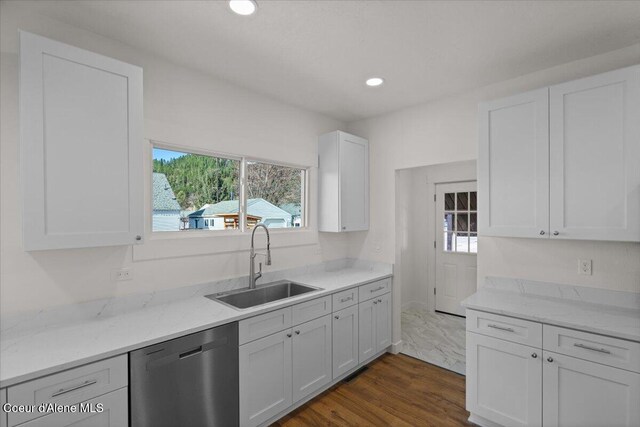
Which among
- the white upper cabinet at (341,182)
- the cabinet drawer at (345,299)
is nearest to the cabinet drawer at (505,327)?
the cabinet drawer at (345,299)

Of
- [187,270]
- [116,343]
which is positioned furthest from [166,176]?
[116,343]

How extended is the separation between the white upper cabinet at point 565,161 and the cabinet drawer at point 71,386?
A: 98.7 inches

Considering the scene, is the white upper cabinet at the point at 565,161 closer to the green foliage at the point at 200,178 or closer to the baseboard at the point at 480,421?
the baseboard at the point at 480,421

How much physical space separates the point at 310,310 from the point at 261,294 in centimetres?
51

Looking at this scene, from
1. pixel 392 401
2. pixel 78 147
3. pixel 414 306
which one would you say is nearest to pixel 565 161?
pixel 392 401

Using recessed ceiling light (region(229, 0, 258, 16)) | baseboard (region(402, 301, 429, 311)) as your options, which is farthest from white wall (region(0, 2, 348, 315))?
baseboard (region(402, 301, 429, 311))

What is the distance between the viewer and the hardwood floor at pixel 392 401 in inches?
87.9

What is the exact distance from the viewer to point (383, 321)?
3.20 metres

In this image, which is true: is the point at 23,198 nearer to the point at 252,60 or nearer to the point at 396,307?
the point at 252,60

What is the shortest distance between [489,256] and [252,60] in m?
2.53

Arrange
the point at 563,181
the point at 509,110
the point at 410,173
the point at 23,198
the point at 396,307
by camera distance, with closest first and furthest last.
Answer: the point at 23,198 < the point at 563,181 < the point at 509,110 < the point at 396,307 < the point at 410,173

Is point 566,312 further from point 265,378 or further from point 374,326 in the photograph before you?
point 265,378

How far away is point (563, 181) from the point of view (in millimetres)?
2047

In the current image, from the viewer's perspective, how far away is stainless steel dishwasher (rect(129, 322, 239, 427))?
154 centimetres
